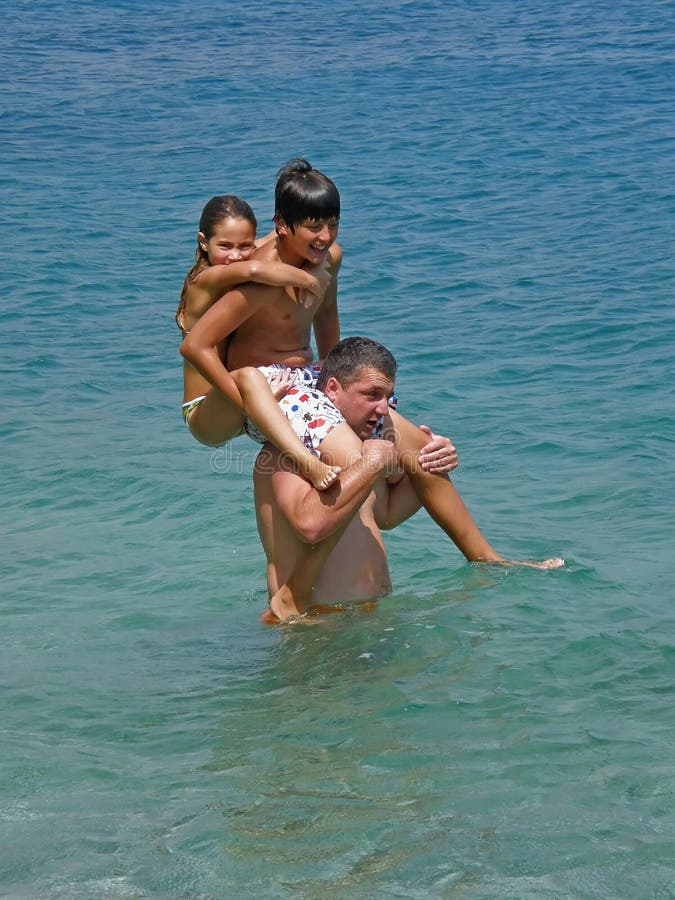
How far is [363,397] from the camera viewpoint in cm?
534

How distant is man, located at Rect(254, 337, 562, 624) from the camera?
510 cm

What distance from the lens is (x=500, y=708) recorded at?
15.8ft

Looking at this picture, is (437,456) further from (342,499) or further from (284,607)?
(284,607)

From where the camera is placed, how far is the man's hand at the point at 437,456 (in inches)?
221

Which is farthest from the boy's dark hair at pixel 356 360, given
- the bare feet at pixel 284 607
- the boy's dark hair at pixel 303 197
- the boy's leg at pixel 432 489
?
the bare feet at pixel 284 607

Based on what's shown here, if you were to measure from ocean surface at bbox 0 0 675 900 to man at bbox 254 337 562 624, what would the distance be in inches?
7.6

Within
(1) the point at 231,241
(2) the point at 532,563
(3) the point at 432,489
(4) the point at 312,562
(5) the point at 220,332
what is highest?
(1) the point at 231,241

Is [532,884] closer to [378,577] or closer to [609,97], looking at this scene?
[378,577]

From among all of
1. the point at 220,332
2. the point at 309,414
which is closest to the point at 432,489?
the point at 309,414

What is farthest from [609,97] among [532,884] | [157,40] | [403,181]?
[532,884]

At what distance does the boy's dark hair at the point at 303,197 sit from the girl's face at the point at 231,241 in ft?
0.71

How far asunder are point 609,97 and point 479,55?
11.7ft

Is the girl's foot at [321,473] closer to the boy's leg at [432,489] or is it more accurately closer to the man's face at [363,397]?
the man's face at [363,397]

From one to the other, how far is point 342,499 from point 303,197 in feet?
3.90
